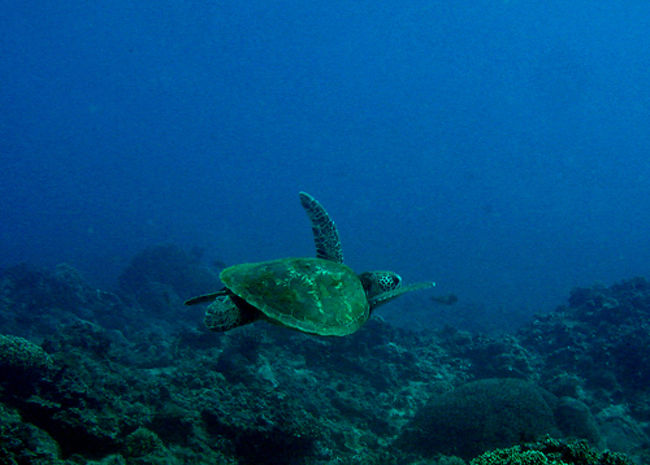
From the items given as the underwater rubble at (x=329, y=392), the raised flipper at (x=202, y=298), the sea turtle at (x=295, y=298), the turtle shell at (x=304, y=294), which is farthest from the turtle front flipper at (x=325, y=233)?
the underwater rubble at (x=329, y=392)

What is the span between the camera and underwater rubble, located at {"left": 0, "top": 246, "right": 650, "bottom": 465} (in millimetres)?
4969

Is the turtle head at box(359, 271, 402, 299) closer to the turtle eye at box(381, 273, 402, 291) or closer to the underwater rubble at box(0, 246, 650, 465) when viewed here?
the turtle eye at box(381, 273, 402, 291)

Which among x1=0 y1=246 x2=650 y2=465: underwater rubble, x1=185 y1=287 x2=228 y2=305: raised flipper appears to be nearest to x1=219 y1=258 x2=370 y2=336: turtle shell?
x1=185 y1=287 x2=228 y2=305: raised flipper

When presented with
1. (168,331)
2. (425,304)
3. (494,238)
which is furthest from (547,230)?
(168,331)

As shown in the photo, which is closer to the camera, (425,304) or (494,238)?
(425,304)

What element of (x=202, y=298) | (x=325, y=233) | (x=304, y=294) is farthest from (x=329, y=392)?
(x=202, y=298)

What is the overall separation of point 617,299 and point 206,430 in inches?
646

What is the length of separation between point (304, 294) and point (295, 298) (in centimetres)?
15

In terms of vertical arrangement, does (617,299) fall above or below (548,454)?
above

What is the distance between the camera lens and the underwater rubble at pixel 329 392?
4.97m

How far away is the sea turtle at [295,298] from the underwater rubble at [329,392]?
6.87 feet

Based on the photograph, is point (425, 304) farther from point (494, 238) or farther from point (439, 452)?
point (494, 238)

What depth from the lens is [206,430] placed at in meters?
6.04

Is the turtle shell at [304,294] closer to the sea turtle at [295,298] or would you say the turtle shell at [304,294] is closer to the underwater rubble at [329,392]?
the sea turtle at [295,298]
